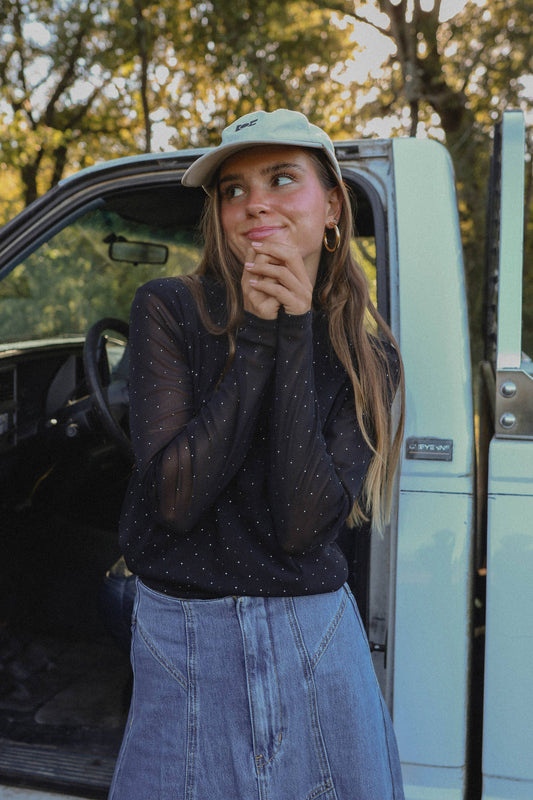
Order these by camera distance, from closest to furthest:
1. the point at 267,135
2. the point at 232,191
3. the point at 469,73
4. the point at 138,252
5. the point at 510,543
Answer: the point at 267,135, the point at 232,191, the point at 510,543, the point at 138,252, the point at 469,73

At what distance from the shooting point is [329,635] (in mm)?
1283

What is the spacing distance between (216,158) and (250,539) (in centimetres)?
72

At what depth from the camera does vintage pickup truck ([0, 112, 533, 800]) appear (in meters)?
1.61

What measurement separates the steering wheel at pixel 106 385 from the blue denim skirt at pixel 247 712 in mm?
1163

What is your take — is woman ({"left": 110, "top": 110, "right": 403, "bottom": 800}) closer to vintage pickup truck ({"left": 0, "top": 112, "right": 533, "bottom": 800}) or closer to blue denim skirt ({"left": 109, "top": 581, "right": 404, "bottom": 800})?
blue denim skirt ({"left": 109, "top": 581, "right": 404, "bottom": 800})

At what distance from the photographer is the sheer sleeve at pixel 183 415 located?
118cm

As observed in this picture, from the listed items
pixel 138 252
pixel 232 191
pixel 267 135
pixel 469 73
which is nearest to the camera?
pixel 267 135

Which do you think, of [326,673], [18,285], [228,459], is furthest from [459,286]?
[18,285]

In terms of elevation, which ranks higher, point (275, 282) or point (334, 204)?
point (334, 204)

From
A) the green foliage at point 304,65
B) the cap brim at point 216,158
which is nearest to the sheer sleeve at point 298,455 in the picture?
the cap brim at point 216,158

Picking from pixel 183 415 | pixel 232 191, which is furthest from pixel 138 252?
pixel 183 415

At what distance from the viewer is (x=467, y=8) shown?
7.36 m

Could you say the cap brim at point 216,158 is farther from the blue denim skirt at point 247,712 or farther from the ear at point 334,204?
the blue denim skirt at point 247,712

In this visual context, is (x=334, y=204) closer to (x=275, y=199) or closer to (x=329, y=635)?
(x=275, y=199)
